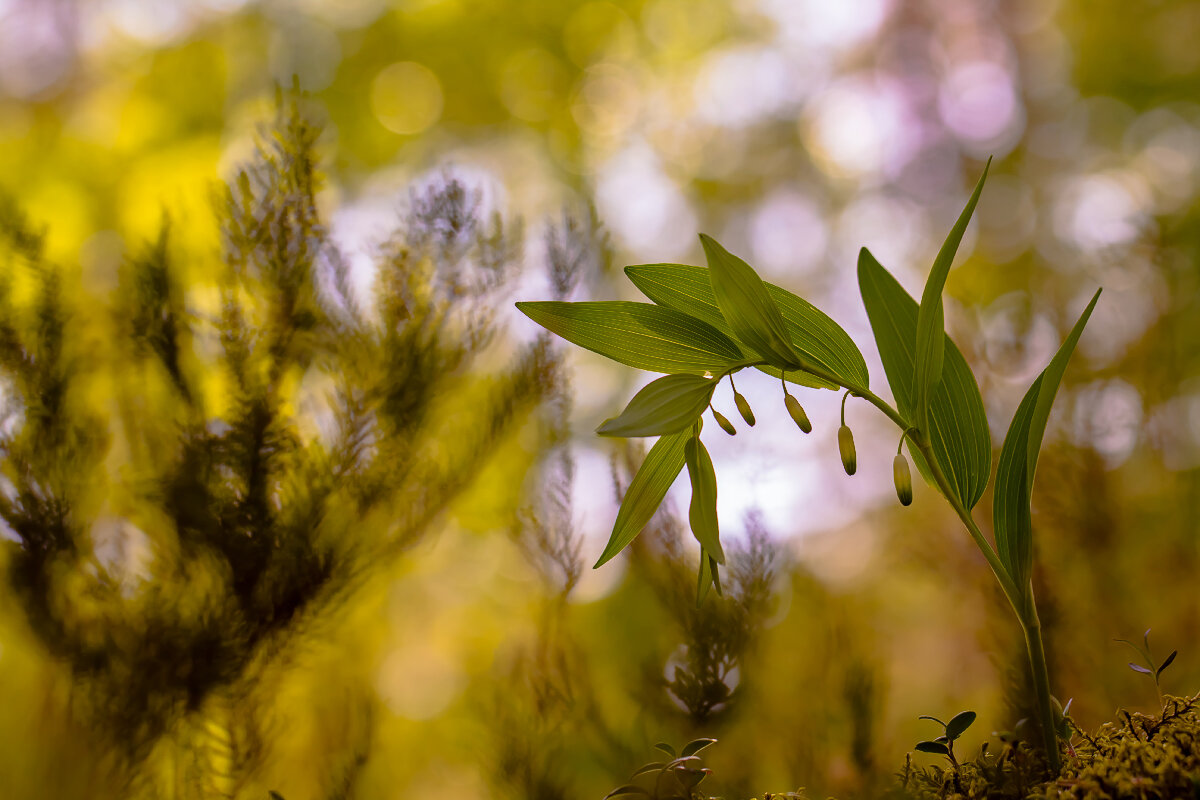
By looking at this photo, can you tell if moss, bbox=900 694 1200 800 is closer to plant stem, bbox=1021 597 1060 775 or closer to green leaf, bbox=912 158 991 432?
plant stem, bbox=1021 597 1060 775

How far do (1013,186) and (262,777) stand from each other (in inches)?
44.5

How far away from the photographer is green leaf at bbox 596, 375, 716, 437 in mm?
306

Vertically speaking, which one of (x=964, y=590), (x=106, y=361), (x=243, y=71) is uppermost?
(x=243, y=71)

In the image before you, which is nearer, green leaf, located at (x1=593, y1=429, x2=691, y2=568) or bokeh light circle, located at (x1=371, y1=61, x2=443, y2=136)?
Answer: green leaf, located at (x1=593, y1=429, x2=691, y2=568)

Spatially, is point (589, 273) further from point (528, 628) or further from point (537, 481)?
point (528, 628)

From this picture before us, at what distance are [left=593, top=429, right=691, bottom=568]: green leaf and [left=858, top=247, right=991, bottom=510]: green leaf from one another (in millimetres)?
133

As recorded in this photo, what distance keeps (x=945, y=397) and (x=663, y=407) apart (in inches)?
8.4

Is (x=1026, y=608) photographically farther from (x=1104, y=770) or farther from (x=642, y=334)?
(x=642, y=334)

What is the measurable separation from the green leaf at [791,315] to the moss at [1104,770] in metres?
0.24

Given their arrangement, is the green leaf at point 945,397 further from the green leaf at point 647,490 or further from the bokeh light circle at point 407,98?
the bokeh light circle at point 407,98

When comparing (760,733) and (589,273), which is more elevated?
(589,273)

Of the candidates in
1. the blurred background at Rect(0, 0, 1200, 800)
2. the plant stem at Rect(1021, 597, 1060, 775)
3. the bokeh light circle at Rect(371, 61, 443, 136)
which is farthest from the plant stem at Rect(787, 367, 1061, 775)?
the bokeh light circle at Rect(371, 61, 443, 136)

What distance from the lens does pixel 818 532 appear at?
834 millimetres

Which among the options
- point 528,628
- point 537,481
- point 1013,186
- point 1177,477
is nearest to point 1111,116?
point 1013,186
